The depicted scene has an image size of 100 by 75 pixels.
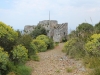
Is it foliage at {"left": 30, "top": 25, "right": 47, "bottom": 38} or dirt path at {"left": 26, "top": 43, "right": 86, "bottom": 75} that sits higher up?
foliage at {"left": 30, "top": 25, "right": 47, "bottom": 38}

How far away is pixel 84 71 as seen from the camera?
686cm

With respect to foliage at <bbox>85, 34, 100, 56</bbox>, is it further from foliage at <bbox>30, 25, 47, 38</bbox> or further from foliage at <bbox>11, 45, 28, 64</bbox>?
foliage at <bbox>30, 25, 47, 38</bbox>

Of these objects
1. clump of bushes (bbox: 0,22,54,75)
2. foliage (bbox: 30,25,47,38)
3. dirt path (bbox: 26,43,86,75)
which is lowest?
dirt path (bbox: 26,43,86,75)

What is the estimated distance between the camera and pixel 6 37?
6.48m

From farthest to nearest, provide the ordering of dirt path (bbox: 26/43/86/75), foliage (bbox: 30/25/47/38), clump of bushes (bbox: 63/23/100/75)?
foliage (bbox: 30/25/47/38), clump of bushes (bbox: 63/23/100/75), dirt path (bbox: 26/43/86/75)

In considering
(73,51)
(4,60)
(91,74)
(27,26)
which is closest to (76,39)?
(73,51)

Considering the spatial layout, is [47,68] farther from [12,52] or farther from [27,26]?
[27,26]

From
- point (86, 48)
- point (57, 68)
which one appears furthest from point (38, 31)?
point (57, 68)

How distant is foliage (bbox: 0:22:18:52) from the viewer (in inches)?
251

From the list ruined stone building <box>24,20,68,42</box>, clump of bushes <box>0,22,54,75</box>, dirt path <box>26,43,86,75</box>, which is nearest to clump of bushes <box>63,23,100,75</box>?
dirt path <box>26,43,86,75</box>

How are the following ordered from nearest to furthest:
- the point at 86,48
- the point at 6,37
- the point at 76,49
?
the point at 6,37, the point at 86,48, the point at 76,49

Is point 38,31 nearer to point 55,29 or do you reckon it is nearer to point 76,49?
point 55,29

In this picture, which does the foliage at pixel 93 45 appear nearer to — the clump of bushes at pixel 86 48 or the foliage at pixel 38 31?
the clump of bushes at pixel 86 48

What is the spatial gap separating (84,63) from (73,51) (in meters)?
2.00
